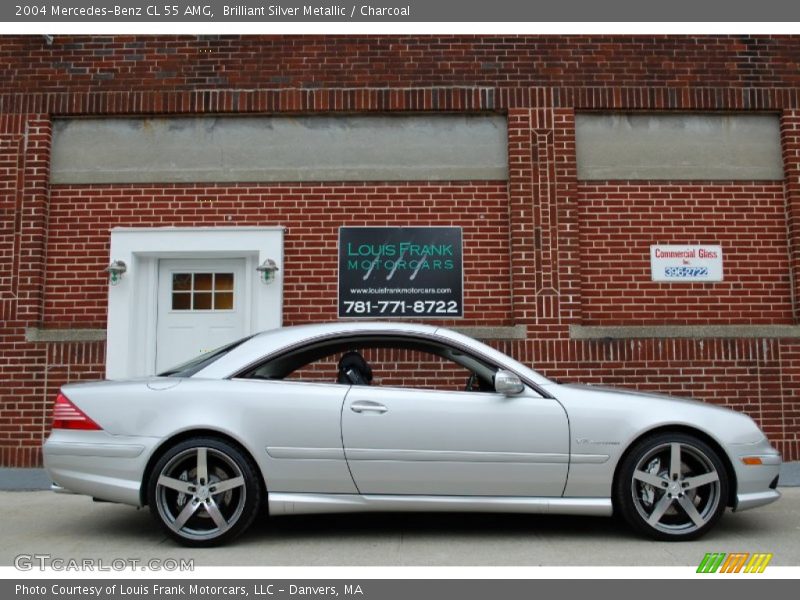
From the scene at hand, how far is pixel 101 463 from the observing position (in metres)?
4.69

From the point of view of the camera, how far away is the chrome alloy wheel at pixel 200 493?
4609mm

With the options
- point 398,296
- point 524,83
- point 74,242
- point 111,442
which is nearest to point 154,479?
point 111,442

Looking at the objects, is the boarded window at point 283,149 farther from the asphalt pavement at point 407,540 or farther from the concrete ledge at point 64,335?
the asphalt pavement at point 407,540

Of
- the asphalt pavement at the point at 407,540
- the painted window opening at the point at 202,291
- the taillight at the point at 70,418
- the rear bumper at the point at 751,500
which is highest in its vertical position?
the painted window opening at the point at 202,291

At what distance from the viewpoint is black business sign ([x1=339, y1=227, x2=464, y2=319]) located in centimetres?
786

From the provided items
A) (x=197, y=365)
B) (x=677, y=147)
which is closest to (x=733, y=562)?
(x=197, y=365)

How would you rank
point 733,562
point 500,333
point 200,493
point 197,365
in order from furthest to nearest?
point 500,333 → point 197,365 → point 200,493 → point 733,562

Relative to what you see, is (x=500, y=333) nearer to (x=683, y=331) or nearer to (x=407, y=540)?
(x=683, y=331)

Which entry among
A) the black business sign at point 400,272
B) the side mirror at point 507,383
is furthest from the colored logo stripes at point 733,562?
the black business sign at point 400,272

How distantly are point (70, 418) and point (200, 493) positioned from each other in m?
0.98

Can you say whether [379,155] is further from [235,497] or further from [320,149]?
[235,497]

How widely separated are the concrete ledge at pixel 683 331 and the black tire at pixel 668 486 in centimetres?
296

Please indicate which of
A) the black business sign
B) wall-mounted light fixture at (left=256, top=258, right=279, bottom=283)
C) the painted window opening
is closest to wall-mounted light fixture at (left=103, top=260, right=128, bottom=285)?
the painted window opening

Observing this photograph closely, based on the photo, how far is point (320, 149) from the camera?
812 cm
